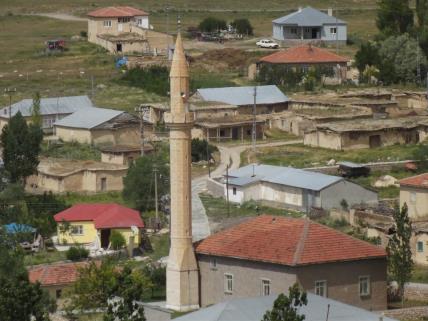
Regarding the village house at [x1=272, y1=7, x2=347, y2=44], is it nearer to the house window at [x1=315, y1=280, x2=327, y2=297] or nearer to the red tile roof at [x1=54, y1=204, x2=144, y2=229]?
the red tile roof at [x1=54, y1=204, x2=144, y2=229]

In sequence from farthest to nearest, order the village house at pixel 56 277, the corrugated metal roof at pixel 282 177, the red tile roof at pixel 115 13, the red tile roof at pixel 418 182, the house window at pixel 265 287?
the red tile roof at pixel 115 13 < the corrugated metal roof at pixel 282 177 < the red tile roof at pixel 418 182 < the village house at pixel 56 277 < the house window at pixel 265 287

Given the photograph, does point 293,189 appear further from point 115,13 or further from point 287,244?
point 115,13

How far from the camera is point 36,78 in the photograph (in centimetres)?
8406

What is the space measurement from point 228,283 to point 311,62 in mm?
39385

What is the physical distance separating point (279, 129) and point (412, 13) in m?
19.4

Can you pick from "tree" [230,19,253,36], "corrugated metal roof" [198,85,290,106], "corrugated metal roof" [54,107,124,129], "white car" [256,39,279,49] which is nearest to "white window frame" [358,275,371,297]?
"corrugated metal roof" [54,107,124,129]

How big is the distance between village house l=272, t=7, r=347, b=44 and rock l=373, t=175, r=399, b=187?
34.4 meters

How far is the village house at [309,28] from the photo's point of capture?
304 feet

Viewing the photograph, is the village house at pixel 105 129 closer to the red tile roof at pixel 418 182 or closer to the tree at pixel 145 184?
the tree at pixel 145 184

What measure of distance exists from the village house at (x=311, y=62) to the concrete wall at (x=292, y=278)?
38575 mm

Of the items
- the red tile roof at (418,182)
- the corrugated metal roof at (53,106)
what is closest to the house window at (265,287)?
the red tile roof at (418,182)

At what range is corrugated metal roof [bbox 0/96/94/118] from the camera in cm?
7144

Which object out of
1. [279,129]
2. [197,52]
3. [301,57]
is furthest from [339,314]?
[197,52]

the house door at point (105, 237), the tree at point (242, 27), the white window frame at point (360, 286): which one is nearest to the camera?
the white window frame at point (360, 286)
